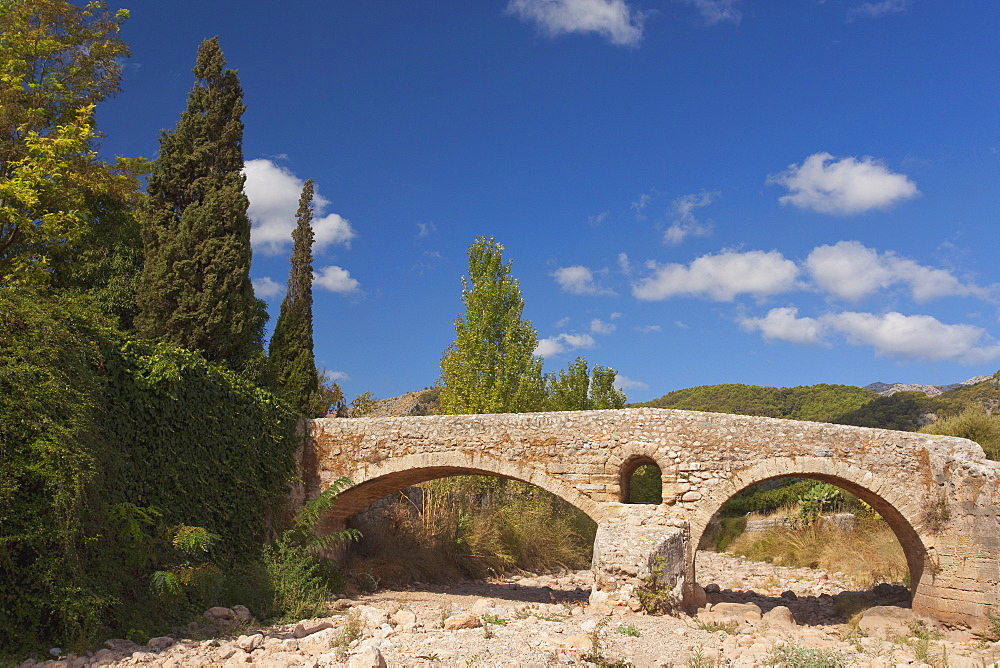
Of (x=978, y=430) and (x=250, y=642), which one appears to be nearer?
(x=250, y=642)

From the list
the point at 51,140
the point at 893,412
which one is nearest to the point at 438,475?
the point at 51,140

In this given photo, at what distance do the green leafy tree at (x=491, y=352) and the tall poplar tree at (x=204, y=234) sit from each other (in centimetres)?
639

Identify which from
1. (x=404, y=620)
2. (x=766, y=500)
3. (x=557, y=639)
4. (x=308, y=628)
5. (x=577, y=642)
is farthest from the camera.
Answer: (x=766, y=500)

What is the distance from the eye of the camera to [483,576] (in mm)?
16141

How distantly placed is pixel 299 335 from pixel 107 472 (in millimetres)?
9699

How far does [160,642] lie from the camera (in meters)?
7.90

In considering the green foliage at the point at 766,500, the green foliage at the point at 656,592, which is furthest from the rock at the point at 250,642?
the green foliage at the point at 766,500

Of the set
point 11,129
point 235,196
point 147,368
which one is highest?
point 11,129

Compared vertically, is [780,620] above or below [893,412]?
below

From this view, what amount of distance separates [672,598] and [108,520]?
25.9 feet

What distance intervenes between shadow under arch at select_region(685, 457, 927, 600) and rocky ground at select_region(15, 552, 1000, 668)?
3.05ft

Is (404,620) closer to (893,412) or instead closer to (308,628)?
(308,628)

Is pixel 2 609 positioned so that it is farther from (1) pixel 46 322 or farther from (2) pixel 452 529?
(2) pixel 452 529

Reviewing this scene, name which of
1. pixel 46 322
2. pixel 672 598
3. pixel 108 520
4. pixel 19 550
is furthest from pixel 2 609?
pixel 672 598
